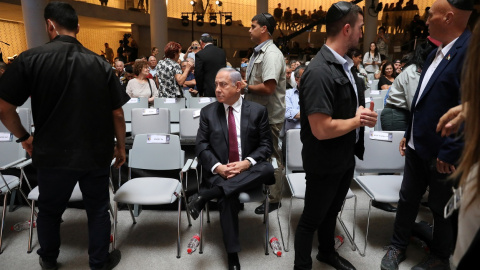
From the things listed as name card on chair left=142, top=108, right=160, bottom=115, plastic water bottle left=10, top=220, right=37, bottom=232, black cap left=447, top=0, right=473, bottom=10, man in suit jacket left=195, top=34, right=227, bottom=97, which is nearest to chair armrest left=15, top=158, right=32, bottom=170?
plastic water bottle left=10, top=220, right=37, bottom=232

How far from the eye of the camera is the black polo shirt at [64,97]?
1855mm

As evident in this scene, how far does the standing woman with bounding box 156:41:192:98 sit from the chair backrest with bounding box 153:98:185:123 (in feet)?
0.73

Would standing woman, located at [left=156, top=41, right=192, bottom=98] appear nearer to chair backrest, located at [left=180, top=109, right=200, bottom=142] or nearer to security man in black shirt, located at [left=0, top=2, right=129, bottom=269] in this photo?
chair backrest, located at [left=180, top=109, right=200, bottom=142]

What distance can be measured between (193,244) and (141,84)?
3.29 metres

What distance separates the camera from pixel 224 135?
2561 mm

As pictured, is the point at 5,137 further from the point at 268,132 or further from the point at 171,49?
the point at 171,49

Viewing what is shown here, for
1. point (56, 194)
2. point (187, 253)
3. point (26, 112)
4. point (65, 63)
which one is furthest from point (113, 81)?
point (26, 112)

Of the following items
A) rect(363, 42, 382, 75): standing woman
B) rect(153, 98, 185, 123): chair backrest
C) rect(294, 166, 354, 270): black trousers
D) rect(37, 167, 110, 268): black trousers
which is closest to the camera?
rect(294, 166, 354, 270): black trousers

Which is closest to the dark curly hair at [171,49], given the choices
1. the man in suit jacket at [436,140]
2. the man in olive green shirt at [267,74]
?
the man in olive green shirt at [267,74]

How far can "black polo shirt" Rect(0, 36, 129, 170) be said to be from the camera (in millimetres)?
1855

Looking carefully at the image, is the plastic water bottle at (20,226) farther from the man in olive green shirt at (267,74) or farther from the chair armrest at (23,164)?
the man in olive green shirt at (267,74)

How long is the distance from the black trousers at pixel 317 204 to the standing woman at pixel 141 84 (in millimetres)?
3731

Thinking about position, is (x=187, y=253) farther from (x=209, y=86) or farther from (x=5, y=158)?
(x=209, y=86)

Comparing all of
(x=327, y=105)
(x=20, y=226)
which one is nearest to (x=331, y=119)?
(x=327, y=105)
